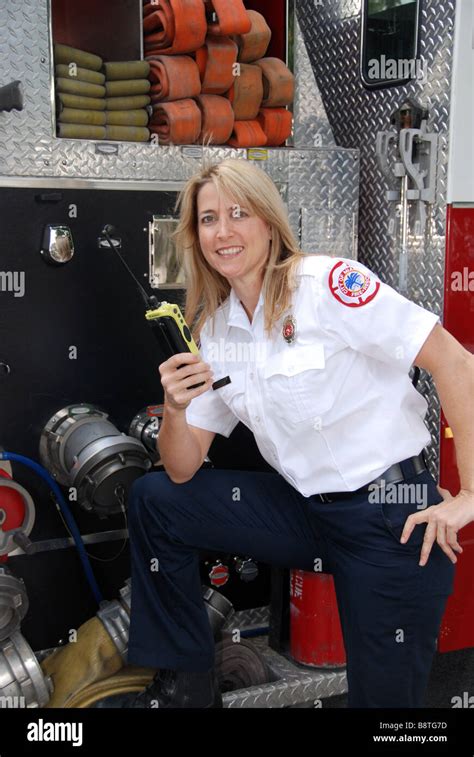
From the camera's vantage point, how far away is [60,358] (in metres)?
3.31

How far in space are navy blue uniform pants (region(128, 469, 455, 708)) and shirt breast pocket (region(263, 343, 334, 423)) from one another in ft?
0.93

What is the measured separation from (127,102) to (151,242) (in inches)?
22.6

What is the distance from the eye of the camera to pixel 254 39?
12.2 feet

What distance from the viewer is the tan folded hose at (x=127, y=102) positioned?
350cm

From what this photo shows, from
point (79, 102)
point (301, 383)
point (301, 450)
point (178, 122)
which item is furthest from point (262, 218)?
point (79, 102)

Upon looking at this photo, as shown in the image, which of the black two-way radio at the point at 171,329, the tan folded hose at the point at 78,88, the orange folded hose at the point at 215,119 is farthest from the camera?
the orange folded hose at the point at 215,119

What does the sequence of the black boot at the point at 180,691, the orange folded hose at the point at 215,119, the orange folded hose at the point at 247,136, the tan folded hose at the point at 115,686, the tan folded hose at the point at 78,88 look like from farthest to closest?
the orange folded hose at the point at 247,136
the orange folded hose at the point at 215,119
the tan folded hose at the point at 78,88
the tan folded hose at the point at 115,686
the black boot at the point at 180,691

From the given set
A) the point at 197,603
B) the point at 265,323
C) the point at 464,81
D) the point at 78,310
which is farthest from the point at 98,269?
the point at 464,81

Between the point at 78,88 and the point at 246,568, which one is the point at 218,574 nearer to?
the point at 246,568

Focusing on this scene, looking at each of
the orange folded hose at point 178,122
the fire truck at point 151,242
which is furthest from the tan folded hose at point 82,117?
the orange folded hose at point 178,122

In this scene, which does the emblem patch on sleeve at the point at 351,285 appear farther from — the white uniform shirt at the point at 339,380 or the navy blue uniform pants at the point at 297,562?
the navy blue uniform pants at the point at 297,562

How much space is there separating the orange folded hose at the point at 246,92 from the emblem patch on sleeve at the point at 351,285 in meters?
1.48

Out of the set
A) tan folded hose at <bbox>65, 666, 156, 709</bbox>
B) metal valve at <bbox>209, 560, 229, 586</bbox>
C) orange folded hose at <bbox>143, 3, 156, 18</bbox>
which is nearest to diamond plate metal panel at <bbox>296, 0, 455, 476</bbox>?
orange folded hose at <bbox>143, 3, 156, 18</bbox>

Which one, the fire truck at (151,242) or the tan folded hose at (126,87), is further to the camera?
the tan folded hose at (126,87)
